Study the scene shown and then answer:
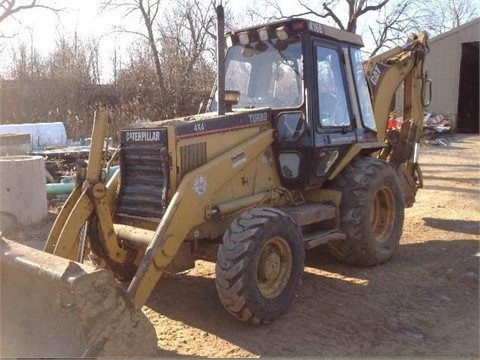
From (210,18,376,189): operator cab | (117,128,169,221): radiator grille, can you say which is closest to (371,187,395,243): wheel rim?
(210,18,376,189): operator cab

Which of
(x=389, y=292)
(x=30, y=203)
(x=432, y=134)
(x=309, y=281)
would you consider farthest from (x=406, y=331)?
(x=432, y=134)

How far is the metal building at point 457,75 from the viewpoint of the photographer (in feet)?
79.6

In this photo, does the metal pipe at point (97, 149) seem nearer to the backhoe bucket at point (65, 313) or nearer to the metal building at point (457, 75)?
the backhoe bucket at point (65, 313)

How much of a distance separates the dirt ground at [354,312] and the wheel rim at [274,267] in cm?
30

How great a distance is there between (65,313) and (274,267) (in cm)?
175

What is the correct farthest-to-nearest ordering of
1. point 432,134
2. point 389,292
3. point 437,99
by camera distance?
point 437,99
point 432,134
point 389,292

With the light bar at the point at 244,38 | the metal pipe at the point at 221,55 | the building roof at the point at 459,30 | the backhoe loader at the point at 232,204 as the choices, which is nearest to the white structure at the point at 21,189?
the backhoe loader at the point at 232,204

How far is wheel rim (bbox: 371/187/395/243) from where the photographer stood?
20.5ft

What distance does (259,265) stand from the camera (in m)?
4.38

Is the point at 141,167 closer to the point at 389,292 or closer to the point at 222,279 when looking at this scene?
the point at 222,279

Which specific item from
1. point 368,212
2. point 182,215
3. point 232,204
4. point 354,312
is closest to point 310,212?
point 368,212

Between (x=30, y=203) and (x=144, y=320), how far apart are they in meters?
5.11

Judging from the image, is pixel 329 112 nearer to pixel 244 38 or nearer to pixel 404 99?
pixel 244 38

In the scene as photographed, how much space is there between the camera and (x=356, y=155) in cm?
618
